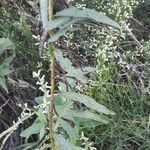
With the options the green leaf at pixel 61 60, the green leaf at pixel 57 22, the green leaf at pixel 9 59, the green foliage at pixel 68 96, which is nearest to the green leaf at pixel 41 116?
the green foliage at pixel 68 96

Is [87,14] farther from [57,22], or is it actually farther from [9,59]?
[9,59]

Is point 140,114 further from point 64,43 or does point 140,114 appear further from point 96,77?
point 64,43

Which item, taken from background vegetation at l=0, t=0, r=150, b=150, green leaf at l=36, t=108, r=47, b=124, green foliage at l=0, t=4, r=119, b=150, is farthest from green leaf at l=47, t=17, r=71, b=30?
background vegetation at l=0, t=0, r=150, b=150

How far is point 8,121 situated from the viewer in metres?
1.64

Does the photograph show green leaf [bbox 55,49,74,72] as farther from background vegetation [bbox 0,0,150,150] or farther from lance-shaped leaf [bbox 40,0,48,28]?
background vegetation [bbox 0,0,150,150]

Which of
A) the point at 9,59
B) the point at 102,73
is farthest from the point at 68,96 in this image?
the point at 102,73

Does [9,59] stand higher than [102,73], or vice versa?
[9,59]

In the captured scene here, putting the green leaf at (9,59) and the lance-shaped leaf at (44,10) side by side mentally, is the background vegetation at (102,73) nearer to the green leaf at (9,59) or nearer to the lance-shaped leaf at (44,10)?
the green leaf at (9,59)

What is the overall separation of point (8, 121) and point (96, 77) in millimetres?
403

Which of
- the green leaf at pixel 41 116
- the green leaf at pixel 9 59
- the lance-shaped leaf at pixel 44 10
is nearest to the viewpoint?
the lance-shaped leaf at pixel 44 10

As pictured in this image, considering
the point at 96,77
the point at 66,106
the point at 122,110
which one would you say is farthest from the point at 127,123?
the point at 66,106

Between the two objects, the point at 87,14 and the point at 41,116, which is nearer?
the point at 87,14

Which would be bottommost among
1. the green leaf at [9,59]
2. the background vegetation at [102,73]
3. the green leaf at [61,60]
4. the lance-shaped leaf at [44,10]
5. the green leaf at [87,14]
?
the background vegetation at [102,73]

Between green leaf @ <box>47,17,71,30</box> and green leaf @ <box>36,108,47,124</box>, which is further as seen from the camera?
green leaf @ <box>36,108,47,124</box>
